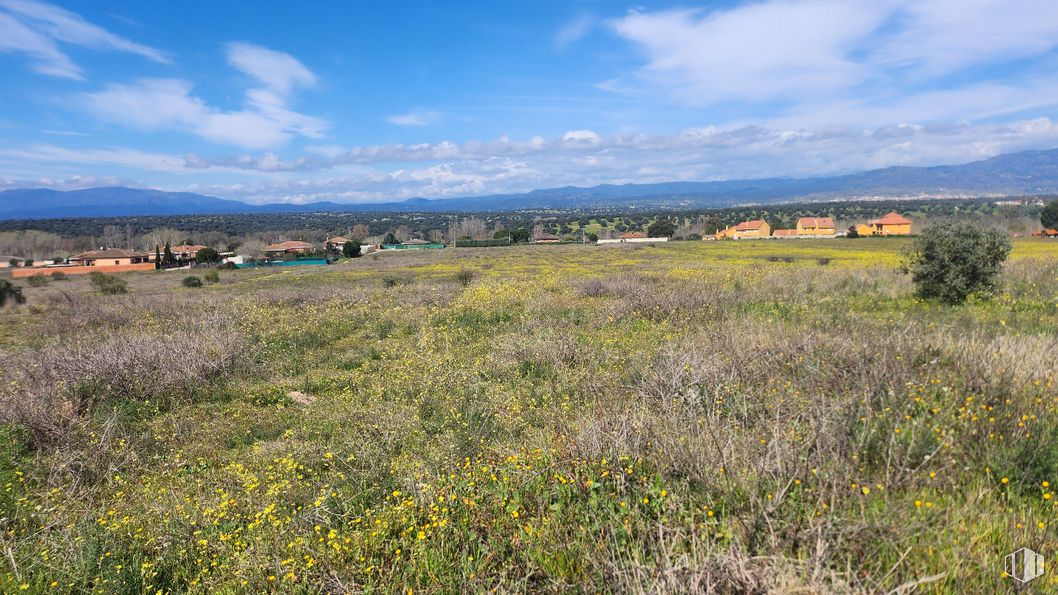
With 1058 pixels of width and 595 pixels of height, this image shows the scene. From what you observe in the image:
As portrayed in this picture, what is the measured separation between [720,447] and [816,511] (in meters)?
0.75

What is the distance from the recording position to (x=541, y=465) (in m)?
4.22

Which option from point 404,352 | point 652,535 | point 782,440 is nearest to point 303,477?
point 652,535

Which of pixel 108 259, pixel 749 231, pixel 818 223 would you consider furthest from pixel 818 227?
pixel 108 259

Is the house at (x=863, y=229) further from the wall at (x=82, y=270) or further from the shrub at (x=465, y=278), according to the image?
the wall at (x=82, y=270)

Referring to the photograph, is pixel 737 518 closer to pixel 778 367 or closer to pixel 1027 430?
pixel 1027 430

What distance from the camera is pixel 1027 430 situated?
3.92 m

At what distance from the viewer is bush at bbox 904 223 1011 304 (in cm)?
1281

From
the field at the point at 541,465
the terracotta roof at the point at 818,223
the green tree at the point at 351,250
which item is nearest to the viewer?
the field at the point at 541,465

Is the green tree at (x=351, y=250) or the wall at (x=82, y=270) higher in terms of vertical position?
the green tree at (x=351, y=250)

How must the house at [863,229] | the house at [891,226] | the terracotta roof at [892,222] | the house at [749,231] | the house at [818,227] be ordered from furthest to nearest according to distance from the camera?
the house at [818,227], the house at [749,231], the house at [863,229], the terracotta roof at [892,222], the house at [891,226]

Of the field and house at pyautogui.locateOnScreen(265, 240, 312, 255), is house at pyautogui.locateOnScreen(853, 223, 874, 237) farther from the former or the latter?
house at pyautogui.locateOnScreen(265, 240, 312, 255)

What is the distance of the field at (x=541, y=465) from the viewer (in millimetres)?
2947

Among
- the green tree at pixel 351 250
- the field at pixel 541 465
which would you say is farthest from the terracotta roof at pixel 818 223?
the field at pixel 541 465

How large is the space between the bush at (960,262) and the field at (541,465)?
7.61 feet
